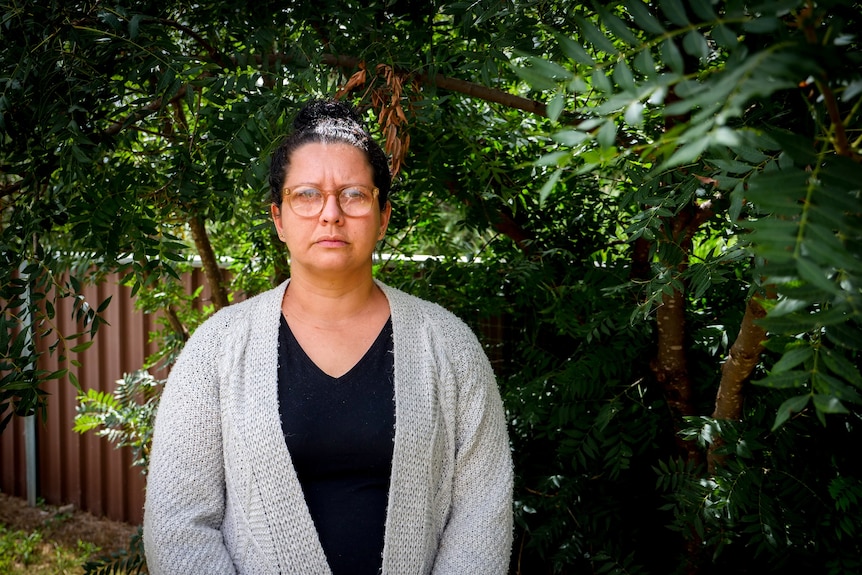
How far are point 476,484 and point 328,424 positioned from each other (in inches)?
15.5

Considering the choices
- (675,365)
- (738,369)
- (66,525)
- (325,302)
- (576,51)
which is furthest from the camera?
(66,525)

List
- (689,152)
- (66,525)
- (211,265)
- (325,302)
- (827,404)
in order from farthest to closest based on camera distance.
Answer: (66,525) → (211,265) → (325,302) → (827,404) → (689,152)

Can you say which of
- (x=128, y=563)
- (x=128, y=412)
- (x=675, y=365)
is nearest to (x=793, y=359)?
(x=675, y=365)

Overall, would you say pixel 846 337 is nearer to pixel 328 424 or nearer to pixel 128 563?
pixel 328 424

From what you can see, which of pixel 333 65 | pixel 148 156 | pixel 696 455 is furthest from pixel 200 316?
pixel 696 455

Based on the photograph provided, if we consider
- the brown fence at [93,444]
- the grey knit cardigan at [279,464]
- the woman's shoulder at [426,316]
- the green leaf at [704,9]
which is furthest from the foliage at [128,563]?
the green leaf at [704,9]

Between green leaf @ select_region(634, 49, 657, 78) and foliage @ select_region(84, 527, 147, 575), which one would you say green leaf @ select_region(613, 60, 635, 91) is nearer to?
green leaf @ select_region(634, 49, 657, 78)

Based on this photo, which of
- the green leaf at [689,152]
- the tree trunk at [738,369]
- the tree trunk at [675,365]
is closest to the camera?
the green leaf at [689,152]

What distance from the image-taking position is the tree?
1736 millimetres

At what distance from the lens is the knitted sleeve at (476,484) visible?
1906 millimetres

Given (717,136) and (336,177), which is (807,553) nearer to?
(336,177)

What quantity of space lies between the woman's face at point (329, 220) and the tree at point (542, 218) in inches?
7.1

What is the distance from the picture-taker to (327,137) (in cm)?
192

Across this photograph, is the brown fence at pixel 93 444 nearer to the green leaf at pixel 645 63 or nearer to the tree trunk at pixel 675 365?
the tree trunk at pixel 675 365
